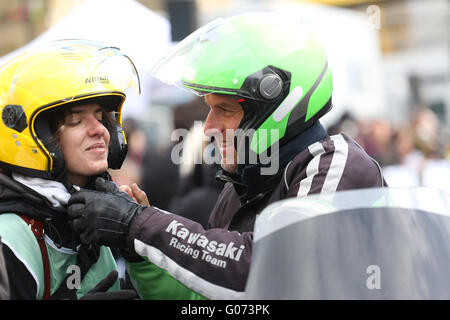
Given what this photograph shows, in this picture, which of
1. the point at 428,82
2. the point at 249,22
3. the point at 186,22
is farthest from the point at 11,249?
the point at 428,82

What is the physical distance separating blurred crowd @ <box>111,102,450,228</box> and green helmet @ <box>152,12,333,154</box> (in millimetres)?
1439

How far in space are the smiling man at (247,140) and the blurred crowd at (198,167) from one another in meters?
1.47

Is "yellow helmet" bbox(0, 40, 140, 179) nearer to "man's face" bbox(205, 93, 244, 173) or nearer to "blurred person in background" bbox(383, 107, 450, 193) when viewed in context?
"man's face" bbox(205, 93, 244, 173)

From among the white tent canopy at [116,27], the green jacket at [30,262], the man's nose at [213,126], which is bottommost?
the green jacket at [30,262]

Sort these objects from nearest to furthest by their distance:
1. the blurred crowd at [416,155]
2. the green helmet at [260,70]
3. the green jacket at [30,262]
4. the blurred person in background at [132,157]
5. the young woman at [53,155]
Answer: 1. the green jacket at [30,262]
2. the young woman at [53,155]
3. the green helmet at [260,70]
4. the blurred person in background at [132,157]
5. the blurred crowd at [416,155]

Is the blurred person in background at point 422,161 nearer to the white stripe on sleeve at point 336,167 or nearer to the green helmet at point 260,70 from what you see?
the green helmet at point 260,70

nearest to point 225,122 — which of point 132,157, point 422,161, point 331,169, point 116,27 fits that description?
point 331,169

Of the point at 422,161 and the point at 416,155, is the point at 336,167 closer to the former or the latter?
the point at 422,161

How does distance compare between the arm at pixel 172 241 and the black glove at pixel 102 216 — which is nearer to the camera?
the arm at pixel 172 241

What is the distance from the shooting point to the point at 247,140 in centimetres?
246

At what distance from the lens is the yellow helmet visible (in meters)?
2.38

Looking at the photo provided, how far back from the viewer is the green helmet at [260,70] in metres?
2.38

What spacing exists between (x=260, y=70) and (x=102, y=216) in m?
0.78

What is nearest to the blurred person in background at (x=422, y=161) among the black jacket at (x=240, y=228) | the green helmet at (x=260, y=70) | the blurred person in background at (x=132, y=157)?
the blurred person in background at (x=132, y=157)
